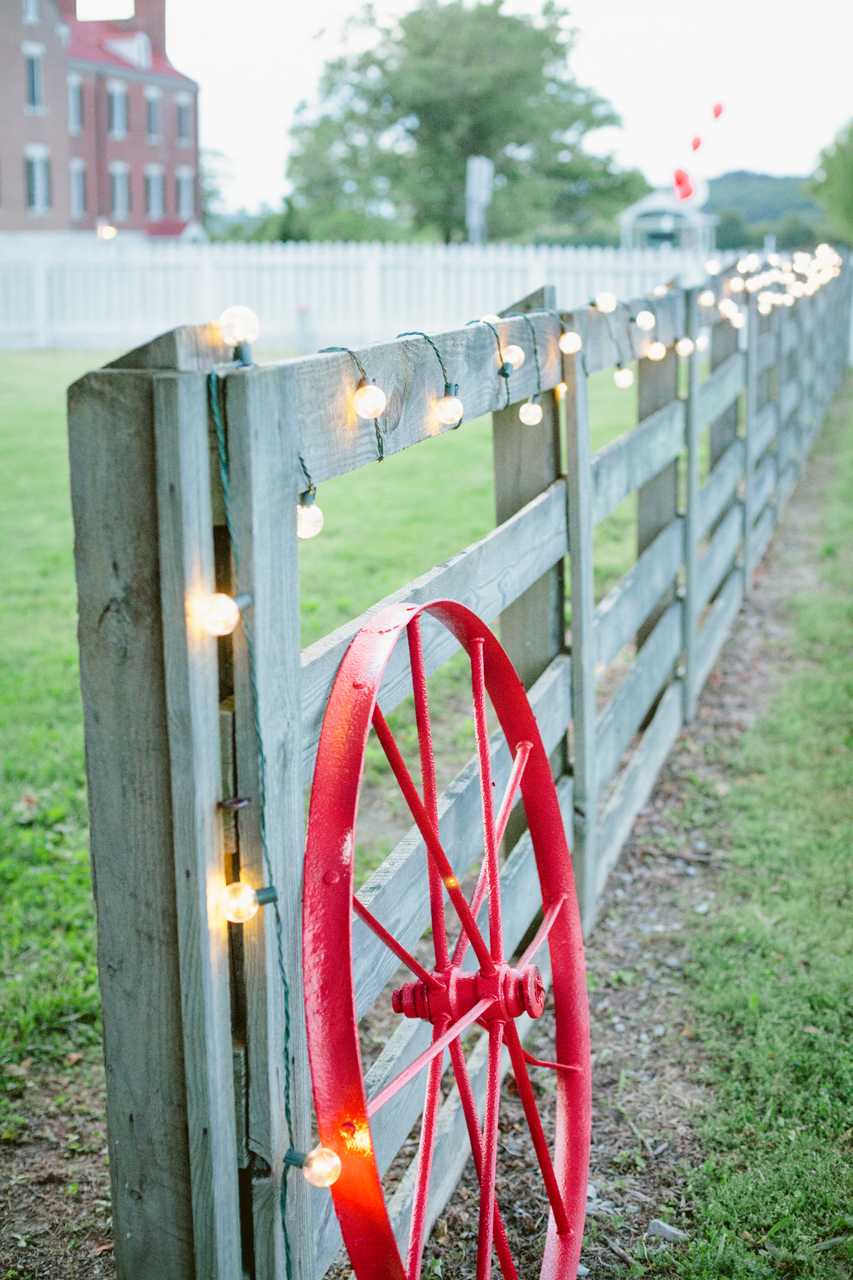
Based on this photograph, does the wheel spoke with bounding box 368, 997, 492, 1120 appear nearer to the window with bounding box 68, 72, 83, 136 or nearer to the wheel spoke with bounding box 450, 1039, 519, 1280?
the wheel spoke with bounding box 450, 1039, 519, 1280

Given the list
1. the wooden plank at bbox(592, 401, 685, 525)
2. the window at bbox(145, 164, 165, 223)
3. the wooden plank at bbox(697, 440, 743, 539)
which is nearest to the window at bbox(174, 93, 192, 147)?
the window at bbox(145, 164, 165, 223)

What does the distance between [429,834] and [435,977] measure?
205 mm

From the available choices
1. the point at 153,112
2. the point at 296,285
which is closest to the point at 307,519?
the point at 296,285

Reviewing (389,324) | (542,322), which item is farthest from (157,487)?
(389,324)

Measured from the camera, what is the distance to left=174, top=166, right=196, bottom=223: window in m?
35.9

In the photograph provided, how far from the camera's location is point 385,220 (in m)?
38.3

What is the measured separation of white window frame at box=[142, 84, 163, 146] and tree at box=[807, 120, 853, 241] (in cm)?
1938

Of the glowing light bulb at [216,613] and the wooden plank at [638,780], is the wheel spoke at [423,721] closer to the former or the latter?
the glowing light bulb at [216,613]

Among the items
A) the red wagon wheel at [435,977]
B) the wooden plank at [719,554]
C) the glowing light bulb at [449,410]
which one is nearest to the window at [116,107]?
the wooden plank at [719,554]

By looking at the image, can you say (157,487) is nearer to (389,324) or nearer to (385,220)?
(389,324)

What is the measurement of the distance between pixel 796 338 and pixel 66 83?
26.3 metres

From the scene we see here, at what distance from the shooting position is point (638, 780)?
3797 millimetres

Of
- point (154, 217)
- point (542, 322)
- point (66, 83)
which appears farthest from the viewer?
point (154, 217)

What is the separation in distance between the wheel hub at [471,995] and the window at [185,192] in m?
37.5
